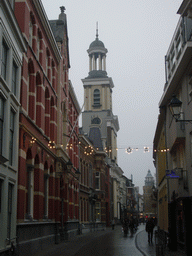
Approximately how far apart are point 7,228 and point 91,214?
33.9 meters

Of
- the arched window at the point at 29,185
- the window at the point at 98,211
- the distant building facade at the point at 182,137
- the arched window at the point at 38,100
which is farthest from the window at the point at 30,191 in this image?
the window at the point at 98,211

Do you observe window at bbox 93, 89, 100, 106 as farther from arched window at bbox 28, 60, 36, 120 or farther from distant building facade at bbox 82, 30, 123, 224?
arched window at bbox 28, 60, 36, 120

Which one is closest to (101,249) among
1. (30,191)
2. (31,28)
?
(30,191)

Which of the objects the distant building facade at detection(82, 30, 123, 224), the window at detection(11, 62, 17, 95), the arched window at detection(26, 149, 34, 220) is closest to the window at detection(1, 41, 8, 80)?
the window at detection(11, 62, 17, 95)

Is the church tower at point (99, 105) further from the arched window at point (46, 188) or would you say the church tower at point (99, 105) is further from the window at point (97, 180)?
the arched window at point (46, 188)

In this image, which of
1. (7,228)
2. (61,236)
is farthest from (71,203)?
(7,228)

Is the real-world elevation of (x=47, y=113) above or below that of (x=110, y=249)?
above

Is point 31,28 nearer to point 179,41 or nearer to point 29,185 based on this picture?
point 179,41

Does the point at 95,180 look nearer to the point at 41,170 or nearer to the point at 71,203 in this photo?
the point at 71,203

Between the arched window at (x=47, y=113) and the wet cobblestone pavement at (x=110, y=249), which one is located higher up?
the arched window at (x=47, y=113)

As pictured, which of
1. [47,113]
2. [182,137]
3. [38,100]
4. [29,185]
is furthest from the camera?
[47,113]

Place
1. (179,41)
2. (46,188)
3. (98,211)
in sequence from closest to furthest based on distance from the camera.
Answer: (179,41) → (46,188) → (98,211)

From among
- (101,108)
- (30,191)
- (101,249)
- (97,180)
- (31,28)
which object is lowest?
(101,249)

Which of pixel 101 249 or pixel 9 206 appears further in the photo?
pixel 101 249
